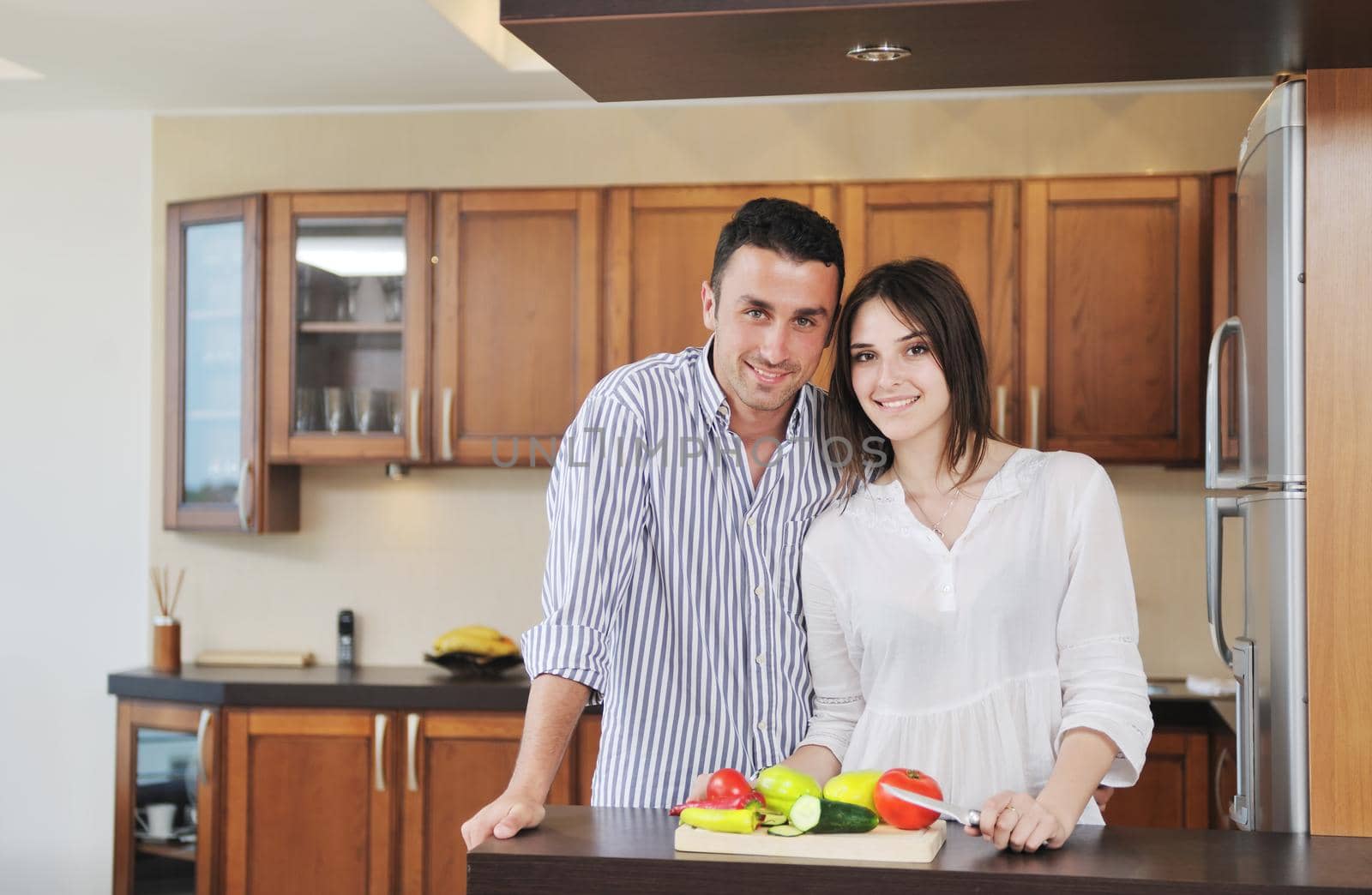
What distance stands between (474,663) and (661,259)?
1.27 metres

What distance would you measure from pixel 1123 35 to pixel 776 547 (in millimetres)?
835

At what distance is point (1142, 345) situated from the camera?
3707mm

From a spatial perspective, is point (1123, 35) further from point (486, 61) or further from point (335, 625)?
point (335, 625)

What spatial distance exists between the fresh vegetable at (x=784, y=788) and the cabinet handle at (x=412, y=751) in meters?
2.35

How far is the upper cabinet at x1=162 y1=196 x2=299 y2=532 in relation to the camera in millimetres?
A: 4027

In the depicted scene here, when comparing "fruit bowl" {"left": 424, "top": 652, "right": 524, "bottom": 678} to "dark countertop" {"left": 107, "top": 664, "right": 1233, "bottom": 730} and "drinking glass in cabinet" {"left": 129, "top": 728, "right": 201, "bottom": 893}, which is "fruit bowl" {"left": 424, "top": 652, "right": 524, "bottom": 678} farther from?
"drinking glass in cabinet" {"left": 129, "top": 728, "right": 201, "bottom": 893}

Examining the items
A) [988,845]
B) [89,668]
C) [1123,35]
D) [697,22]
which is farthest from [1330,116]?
[89,668]

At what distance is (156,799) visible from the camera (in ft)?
12.8

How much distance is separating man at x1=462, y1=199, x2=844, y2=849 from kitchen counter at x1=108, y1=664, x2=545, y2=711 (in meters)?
1.63

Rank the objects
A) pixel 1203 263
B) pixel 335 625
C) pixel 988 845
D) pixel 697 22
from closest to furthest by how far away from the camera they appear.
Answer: pixel 988 845
pixel 697 22
pixel 1203 263
pixel 335 625

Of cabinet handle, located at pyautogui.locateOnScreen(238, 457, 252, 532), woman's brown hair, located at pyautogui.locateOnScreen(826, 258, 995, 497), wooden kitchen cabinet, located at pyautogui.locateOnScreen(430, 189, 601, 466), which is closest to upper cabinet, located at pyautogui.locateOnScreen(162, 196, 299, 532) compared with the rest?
cabinet handle, located at pyautogui.locateOnScreen(238, 457, 252, 532)

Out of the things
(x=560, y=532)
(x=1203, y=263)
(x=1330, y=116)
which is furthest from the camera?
(x=1203, y=263)

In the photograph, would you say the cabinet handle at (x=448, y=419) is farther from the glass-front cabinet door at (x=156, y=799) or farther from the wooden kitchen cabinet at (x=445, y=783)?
the glass-front cabinet door at (x=156, y=799)

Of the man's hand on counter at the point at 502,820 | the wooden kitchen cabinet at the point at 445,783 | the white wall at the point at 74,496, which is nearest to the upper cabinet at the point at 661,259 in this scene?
the wooden kitchen cabinet at the point at 445,783
